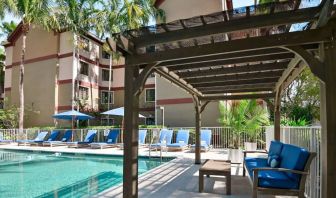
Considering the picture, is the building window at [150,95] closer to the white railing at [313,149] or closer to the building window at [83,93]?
the building window at [83,93]

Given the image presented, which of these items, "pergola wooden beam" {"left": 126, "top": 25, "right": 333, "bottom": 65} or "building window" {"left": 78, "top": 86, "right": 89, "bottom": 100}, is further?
"building window" {"left": 78, "top": 86, "right": 89, "bottom": 100}

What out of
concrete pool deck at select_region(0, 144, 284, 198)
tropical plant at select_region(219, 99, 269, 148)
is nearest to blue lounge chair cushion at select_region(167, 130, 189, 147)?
tropical plant at select_region(219, 99, 269, 148)

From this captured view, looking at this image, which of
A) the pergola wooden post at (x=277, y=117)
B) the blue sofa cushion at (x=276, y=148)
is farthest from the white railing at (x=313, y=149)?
the pergola wooden post at (x=277, y=117)

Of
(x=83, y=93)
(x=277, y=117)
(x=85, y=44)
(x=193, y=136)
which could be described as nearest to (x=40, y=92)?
(x=83, y=93)

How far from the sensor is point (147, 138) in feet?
60.2

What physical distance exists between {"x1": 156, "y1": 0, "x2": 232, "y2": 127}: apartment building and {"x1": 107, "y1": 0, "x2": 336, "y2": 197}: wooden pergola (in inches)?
533

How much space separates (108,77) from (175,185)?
83.1 feet

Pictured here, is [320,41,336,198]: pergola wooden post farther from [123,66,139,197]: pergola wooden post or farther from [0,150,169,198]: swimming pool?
[0,150,169,198]: swimming pool

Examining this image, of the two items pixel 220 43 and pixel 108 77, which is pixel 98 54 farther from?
pixel 220 43

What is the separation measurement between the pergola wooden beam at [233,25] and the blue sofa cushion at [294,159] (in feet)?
7.13

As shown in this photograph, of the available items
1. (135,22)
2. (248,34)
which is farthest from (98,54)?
(248,34)

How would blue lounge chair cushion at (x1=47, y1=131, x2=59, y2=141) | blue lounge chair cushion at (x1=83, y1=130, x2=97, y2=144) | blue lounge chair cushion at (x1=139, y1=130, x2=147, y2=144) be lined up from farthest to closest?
blue lounge chair cushion at (x1=47, y1=131, x2=59, y2=141) → blue lounge chair cushion at (x1=83, y1=130, x2=97, y2=144) → blue lounge chair cushion at (x1=139, y1=130, x2=147, y2=144)

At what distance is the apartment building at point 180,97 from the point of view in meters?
20.2

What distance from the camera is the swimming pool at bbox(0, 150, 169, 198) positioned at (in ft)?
26.3
